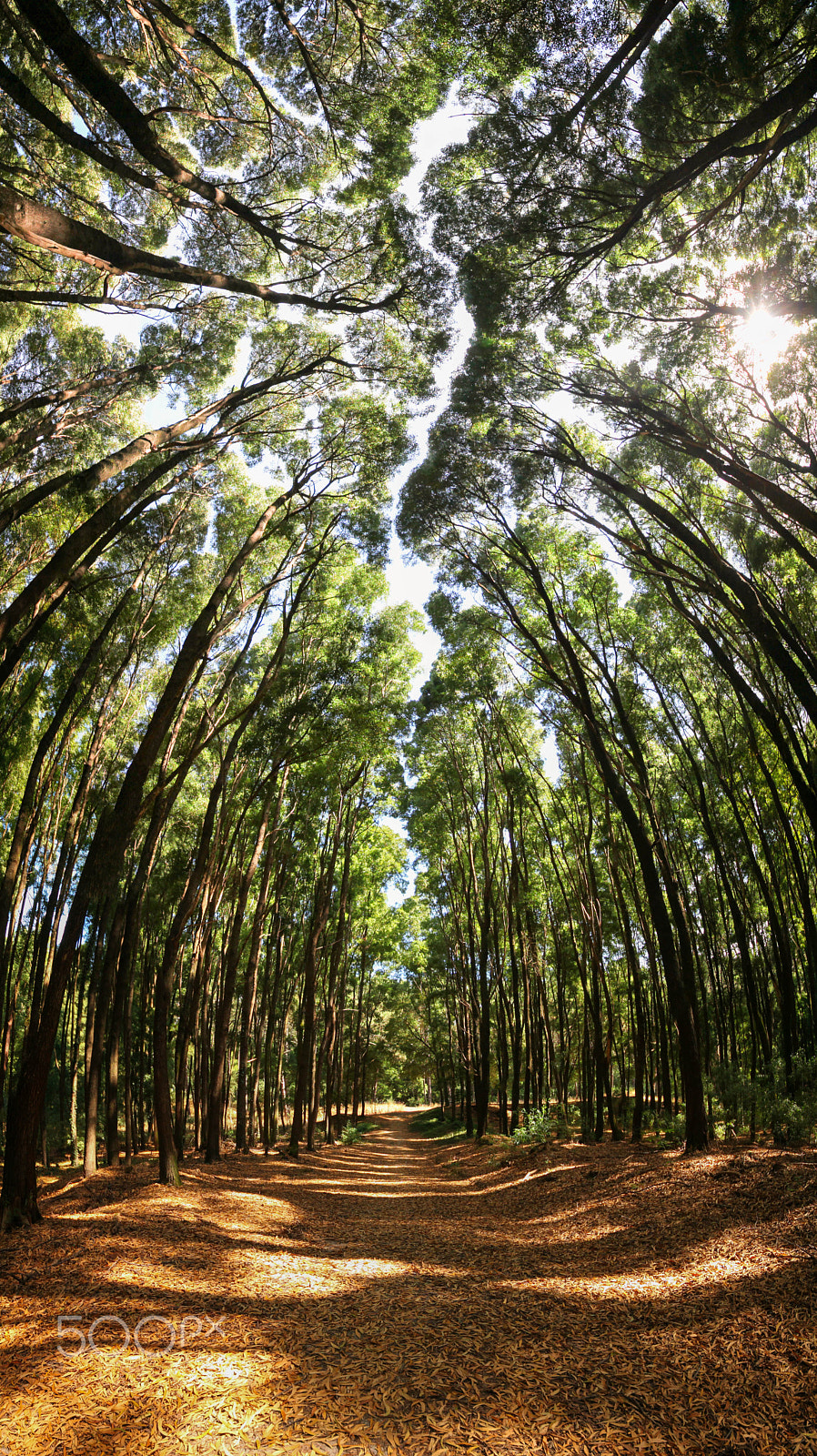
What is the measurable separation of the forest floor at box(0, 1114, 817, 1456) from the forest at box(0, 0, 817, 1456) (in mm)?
34

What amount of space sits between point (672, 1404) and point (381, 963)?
30.1 metres

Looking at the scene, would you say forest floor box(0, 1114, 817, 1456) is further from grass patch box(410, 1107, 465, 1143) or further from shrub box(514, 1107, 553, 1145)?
grass patch box(410, 1107, 465, 1143)

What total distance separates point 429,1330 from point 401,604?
13760mm

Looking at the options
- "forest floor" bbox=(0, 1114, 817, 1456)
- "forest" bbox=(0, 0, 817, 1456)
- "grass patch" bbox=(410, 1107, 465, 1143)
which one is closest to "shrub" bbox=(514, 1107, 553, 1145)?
"forest" bbox=(0, 0, 817, 1456)

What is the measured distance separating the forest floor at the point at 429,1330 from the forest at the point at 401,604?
0.11 ft

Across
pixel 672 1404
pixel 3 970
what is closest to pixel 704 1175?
pixel 672 1404

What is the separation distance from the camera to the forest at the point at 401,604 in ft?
12.3

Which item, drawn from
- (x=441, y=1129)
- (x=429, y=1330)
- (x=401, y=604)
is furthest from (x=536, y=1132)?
(x=441, y=1129)

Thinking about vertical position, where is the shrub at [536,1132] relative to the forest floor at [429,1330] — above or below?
below

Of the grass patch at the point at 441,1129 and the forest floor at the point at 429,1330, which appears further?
the grass patch at the point at 441,1129

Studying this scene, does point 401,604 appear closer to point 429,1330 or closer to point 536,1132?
point 536,1132

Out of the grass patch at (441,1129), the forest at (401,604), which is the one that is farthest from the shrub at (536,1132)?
the grass patch at (441,1129)

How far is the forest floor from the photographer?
2.85m

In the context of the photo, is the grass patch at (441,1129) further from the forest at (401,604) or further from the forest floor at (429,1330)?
the forest floor at (429,1330)
